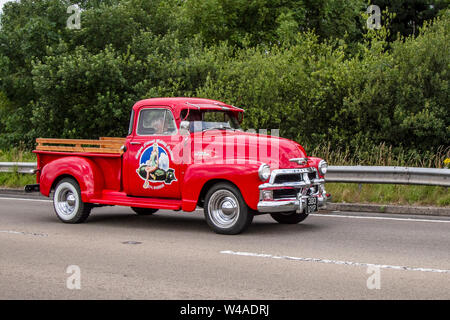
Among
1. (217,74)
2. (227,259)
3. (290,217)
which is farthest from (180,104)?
(217,74)

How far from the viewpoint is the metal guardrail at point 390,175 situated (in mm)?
12953

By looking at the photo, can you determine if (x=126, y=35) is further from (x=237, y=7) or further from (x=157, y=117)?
(x=157, y=117)

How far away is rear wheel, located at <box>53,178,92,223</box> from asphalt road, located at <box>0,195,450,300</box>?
20 cm

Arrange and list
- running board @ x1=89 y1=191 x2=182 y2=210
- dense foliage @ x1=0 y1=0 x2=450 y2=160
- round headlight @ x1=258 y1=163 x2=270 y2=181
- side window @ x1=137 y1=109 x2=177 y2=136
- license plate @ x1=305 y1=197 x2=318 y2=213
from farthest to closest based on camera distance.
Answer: dense foliage @ x1=0 y1=0 x2=450 y2=160 → side window @ x1=137 y1=109 x2=177 y2=136 → running board @ x1=89 y1=191 x2=182 y2=210 → license plate @ x1=305 y1=197 x2=318 y2=213 → round headlight @ x1=258 y1=163 x2=270 y2=181

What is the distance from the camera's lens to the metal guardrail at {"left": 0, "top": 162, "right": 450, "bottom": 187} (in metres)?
13.0

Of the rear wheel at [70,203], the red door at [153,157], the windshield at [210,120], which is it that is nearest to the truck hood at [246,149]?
the windshield at [210,120]

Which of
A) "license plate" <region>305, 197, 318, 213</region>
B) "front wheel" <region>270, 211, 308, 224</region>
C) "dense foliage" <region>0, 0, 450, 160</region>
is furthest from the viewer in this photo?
"dense foliage" <region>0, 0, 450, 160</region>

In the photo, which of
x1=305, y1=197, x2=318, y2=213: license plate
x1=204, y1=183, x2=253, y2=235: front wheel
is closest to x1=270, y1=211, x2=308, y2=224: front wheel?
x1=305, y1=197, x2=318, y2=213: license plate

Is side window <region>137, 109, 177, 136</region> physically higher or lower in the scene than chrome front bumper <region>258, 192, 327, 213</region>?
higher

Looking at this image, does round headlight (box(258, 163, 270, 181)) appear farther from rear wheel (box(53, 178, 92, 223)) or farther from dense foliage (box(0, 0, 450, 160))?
dense foliage (box(0, 0, 450, 160))

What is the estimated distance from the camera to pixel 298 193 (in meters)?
9.85

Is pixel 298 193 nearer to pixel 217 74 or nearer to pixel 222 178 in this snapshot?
pixel 222 178

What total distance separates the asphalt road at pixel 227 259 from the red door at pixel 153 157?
0.69 metres

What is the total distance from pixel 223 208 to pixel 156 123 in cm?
197
